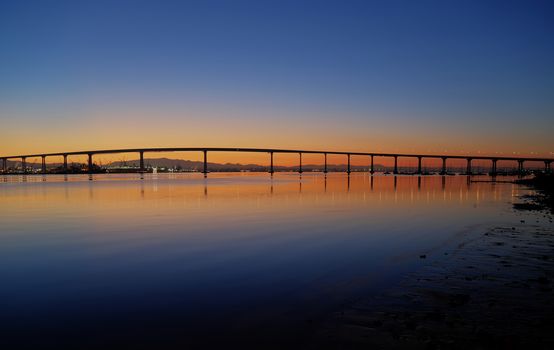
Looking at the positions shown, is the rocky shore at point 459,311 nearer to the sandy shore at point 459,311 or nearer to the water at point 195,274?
the sandy shore at point 459,311

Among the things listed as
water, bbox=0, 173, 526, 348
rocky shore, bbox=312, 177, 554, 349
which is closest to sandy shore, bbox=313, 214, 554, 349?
rocky shore, bbox=312, 177, 554, 349

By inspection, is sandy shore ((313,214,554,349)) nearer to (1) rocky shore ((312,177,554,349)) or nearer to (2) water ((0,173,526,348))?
(1) rocky shore ((312,177,554,349))

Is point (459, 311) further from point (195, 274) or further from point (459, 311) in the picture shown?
point (195, 274)

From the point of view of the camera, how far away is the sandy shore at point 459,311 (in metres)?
7.25

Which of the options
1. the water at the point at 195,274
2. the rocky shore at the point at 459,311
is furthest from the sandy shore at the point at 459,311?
the water at the point at 195,274

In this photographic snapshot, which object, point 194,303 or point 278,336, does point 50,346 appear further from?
point 278,336

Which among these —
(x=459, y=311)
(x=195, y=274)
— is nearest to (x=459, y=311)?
(x=459, y=311)

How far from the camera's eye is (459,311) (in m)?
8.67

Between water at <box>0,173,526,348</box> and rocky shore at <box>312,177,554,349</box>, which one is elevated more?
rocky shore at <box>312,177,554,349</box>

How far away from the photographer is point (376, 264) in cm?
1405

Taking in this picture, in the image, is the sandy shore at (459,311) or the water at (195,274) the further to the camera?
the water at (195,274)

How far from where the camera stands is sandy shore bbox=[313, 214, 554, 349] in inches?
285

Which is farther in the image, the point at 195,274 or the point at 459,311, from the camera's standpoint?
the point at 195,274

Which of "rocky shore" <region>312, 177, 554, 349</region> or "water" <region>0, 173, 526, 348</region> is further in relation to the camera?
"water" <region>0, 173, 526, 348</region>
